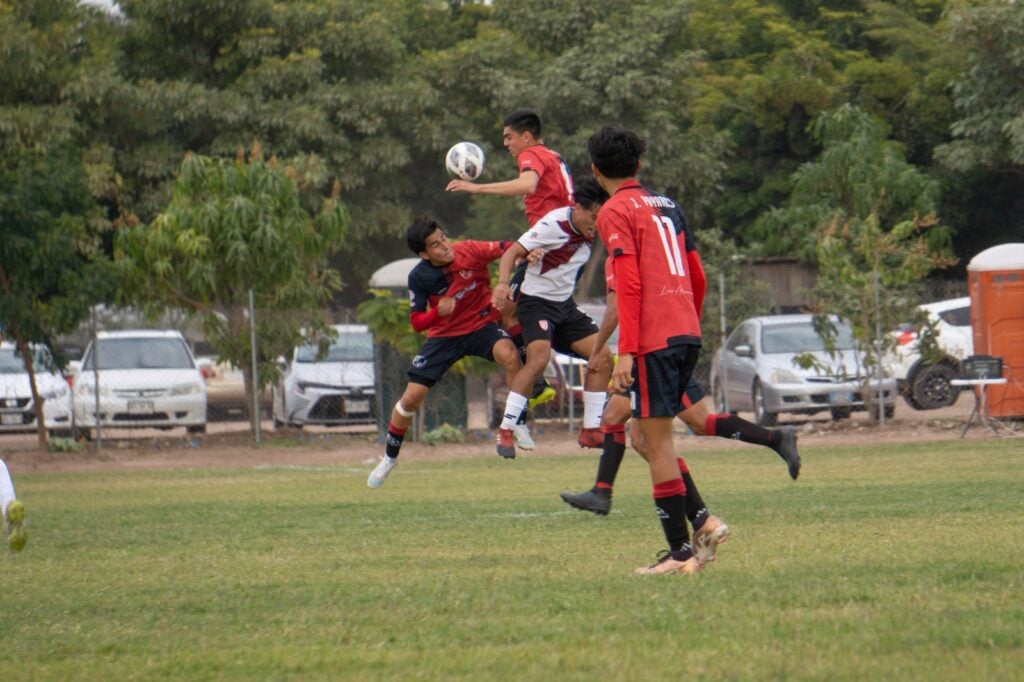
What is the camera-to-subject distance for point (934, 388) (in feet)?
80.8

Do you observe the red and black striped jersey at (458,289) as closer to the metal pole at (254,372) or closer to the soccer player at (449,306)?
the soccer player at (449,306)

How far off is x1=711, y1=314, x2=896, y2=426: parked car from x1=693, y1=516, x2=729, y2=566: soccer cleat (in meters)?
15.5

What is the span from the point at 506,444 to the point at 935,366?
47.1 feet

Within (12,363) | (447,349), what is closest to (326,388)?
(12,363)

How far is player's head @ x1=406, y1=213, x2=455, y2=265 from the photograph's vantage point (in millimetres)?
11578

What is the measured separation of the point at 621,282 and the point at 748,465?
34.5ft

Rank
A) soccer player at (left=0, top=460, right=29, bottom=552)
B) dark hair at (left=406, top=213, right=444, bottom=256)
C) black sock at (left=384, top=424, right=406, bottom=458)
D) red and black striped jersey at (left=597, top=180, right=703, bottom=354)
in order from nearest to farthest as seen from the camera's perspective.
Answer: red and black striped jersey at (left=597, top=180, right=703, bottom=354)
soccer player at (left=0, top=460, right=29, bottom=552)
dark hair at (left=406, top=213, right=444, bottom=256)
black sock at (left=384, top=424, right=406, bottom=458)

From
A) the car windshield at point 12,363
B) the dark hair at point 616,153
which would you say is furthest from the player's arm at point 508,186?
the car windshield at point 12,363

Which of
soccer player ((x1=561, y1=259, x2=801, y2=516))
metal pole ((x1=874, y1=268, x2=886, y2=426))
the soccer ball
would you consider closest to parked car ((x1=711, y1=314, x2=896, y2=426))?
metal pole ((x1=874, y1=268, x2=886, y2=426))

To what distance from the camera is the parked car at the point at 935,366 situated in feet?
78.4

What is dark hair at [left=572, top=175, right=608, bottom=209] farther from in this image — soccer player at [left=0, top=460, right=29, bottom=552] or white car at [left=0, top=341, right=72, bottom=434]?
white car at [left=0, top=341, right=72, bottom=434]

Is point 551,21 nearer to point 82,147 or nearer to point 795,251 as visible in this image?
point 795,251

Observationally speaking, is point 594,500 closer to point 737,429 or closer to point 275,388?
point 737,429

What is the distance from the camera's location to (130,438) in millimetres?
24359
